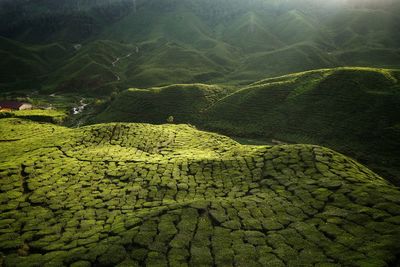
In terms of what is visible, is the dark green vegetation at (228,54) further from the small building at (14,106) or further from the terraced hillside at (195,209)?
the terraced hillside at (195,209)

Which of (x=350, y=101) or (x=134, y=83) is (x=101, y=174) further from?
(x=134, y=83)

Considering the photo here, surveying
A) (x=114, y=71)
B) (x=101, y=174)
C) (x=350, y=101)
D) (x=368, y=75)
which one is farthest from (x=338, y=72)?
(x=114, y=71)

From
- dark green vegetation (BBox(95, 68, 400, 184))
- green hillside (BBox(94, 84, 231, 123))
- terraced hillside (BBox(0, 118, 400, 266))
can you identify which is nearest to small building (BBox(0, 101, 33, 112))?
green hillside (BBox(94, 84, 231, 123))

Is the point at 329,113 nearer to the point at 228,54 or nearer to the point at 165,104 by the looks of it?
the point at 165,104

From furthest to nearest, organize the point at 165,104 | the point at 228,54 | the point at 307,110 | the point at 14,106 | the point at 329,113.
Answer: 1. the point at 228,54
2. the point at 14,106
3. the point at 165,104
4. the point at 307,110
5. the point at 329,113

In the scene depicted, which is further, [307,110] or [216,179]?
[307,110]

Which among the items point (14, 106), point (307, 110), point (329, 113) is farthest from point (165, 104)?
point (14, 106)
